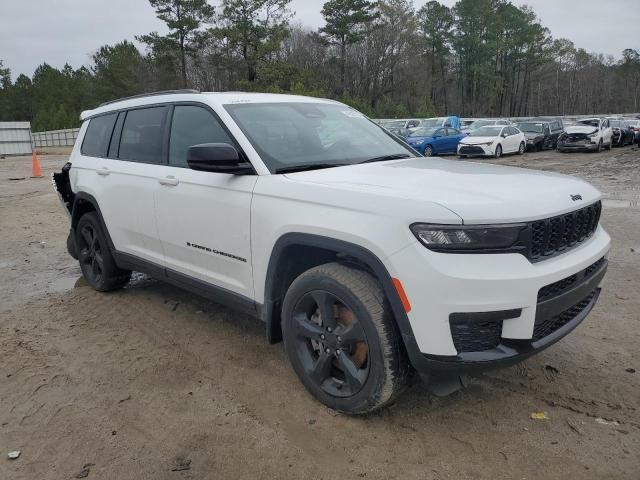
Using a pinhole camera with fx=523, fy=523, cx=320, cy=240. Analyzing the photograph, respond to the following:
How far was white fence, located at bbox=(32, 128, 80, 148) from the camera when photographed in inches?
1797

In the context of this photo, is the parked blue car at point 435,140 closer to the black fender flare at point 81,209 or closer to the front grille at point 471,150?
the front grille at point 471,150

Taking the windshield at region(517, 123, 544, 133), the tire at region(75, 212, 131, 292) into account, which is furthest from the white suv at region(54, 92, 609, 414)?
the windshield at region(517, 123, 544, 133)

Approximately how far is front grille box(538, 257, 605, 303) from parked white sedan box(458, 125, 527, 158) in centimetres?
2067

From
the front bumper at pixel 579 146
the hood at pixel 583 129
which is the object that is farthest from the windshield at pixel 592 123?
the front bumper at pixel 579 146

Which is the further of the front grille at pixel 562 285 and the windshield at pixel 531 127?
the windshield at pixel 531 127

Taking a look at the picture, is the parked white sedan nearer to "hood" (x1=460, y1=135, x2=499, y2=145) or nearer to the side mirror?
→ "hood" (x1=460, y1=135, x2=499, y2=145)

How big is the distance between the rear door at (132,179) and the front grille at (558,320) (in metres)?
2.92

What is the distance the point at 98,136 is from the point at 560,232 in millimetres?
4357

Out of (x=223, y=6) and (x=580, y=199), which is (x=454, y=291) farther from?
(x=223, y=6)

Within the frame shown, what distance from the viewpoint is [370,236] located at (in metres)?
2.65

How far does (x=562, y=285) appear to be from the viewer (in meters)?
2.76

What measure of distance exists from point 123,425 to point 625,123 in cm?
3369

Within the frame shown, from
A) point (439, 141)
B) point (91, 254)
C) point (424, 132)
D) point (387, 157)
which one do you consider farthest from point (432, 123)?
point (387, 157)

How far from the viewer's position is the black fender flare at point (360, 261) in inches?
102
